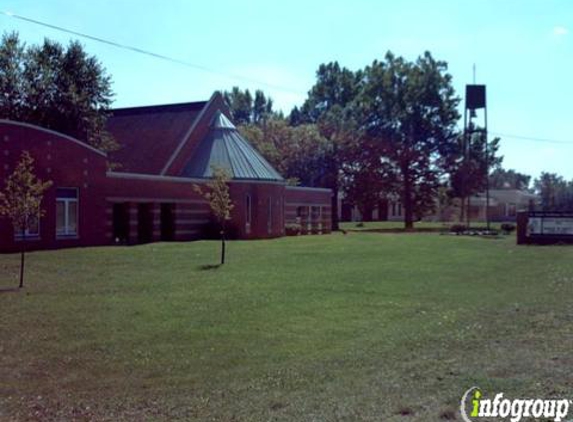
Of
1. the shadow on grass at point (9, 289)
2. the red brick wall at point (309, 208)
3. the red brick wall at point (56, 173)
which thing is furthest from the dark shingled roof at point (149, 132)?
the shadow on grass at point (9, 289)

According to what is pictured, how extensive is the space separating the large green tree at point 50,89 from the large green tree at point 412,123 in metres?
33.5

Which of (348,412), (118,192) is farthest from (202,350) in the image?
(118,192)

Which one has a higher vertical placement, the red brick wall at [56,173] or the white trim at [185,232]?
the red brick wall at [56,173]

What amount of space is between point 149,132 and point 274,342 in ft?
126

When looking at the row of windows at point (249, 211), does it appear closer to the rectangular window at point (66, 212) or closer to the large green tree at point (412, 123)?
the rectangular window at point (66, 212)

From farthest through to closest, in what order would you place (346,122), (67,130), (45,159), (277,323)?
(346,122) → (67,130) → (45,159) → (277,323)

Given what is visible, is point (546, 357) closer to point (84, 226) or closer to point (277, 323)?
point (277, 323)

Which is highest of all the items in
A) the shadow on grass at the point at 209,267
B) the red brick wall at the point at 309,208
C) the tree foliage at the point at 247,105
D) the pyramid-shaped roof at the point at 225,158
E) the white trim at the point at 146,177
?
the tree foliage at the point at 247,105

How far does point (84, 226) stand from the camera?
1271 inches

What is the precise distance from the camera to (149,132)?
4762 centimetres

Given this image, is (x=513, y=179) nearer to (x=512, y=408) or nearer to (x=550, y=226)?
(x=550, y=226)

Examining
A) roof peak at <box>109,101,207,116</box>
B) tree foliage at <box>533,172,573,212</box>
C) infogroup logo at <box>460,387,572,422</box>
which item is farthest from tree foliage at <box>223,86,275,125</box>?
infogroup logo at <box>460,387,572,422</box>

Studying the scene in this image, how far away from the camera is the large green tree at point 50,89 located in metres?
42.8

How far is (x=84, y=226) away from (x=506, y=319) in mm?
23579
